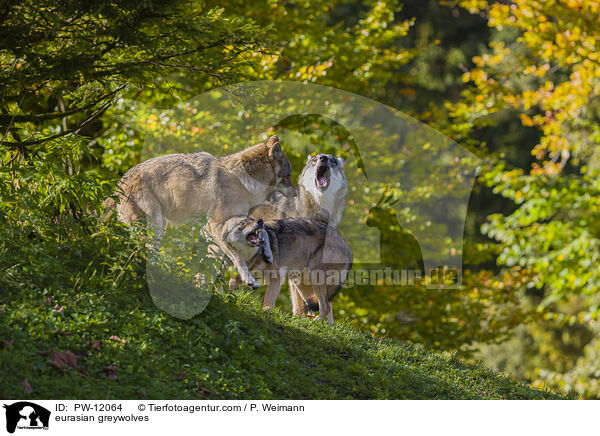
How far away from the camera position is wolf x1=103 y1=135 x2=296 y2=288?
767 centimetres

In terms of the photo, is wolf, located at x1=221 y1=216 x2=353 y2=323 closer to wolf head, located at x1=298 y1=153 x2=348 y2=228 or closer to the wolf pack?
the wolf pack

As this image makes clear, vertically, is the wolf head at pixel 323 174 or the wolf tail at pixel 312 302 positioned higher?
the wolf head at pixel 323 174

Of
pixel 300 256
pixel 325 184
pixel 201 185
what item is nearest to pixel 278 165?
pixel 325 184

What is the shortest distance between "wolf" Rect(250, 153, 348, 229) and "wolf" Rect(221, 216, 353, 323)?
0.90ft

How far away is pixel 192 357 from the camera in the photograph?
18.8 ft

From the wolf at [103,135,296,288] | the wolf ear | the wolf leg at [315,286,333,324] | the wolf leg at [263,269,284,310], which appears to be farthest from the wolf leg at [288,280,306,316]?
the wolf ear

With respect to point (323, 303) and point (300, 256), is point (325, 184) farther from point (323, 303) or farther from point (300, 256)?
point (323, 303)

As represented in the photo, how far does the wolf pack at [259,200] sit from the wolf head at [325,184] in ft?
0.04

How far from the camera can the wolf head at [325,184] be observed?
7.86 m

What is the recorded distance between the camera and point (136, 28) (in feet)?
21.1

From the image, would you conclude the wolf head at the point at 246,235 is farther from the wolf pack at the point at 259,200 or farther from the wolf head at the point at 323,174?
the wolf head at the point at 323,174

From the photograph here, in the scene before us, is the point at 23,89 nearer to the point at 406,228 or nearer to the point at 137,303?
the point at 137,303
